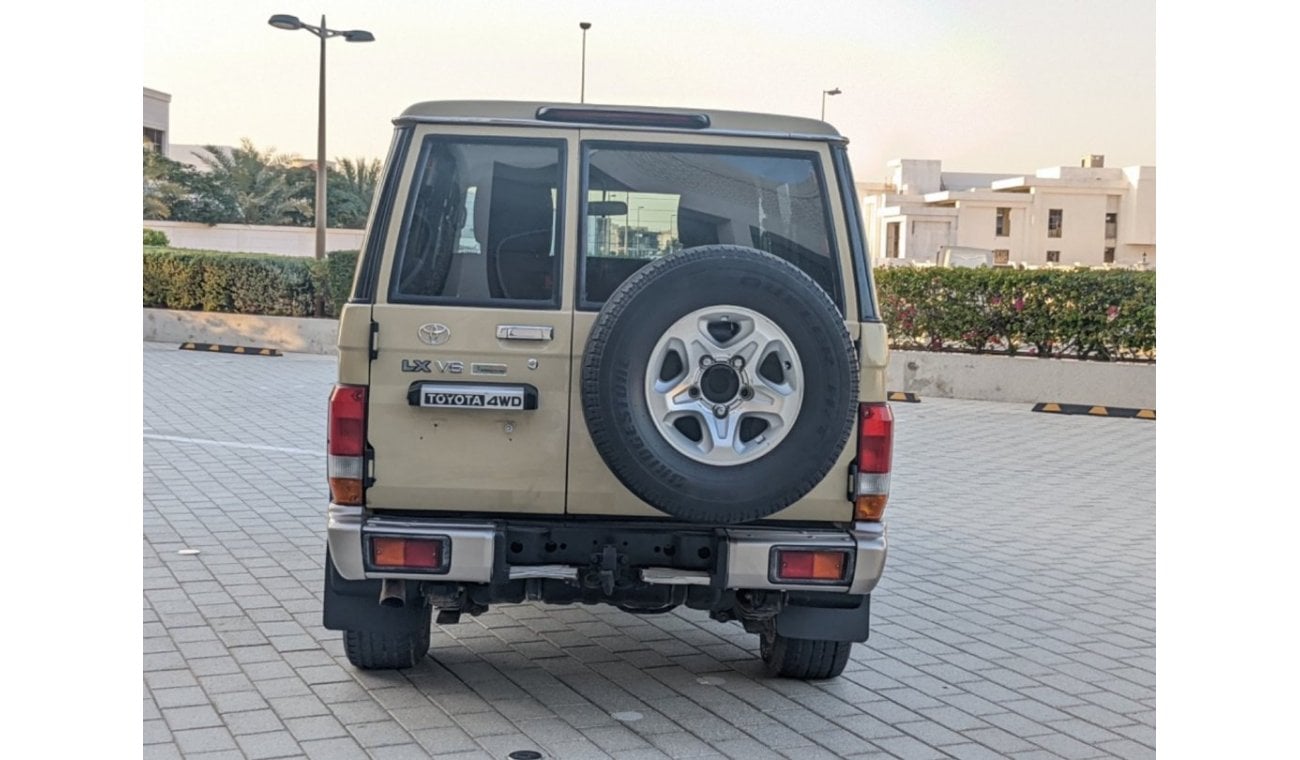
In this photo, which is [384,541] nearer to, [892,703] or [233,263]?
[892,703]

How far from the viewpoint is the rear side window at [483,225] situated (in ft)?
16.1

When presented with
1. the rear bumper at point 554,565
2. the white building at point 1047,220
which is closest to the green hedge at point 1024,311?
the rear bumper at point 554,565

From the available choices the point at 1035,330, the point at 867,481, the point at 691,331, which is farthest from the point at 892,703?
the point at 1035,330

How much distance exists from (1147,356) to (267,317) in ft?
39.6

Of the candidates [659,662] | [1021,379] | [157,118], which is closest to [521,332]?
[659,662]

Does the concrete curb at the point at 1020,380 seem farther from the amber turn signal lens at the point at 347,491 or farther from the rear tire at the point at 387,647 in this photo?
the amber turn signal lens at the point at 347,491

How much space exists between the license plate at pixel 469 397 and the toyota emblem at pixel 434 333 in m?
0.15

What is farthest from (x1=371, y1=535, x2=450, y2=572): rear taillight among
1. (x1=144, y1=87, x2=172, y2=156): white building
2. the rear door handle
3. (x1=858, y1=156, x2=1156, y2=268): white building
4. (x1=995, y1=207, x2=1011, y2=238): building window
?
(x1=995, y1=207, x2=1011, y2=238): building window

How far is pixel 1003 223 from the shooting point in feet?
212

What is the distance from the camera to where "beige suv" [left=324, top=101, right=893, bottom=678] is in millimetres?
4562

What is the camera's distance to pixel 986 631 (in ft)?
21.9

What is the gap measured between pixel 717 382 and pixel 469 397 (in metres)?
0.83

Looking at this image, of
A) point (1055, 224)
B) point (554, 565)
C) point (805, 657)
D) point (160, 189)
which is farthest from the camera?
point (1055, 224)

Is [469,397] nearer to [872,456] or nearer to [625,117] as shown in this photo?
[625,117]
